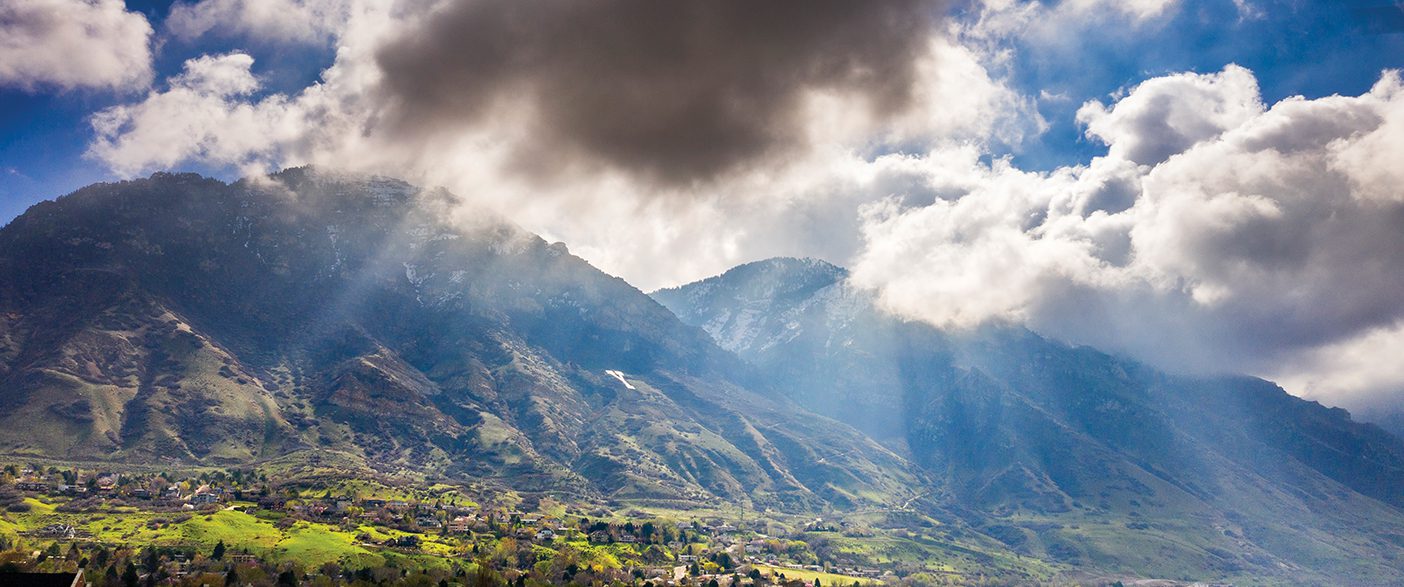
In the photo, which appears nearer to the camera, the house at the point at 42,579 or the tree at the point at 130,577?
the house at the point at 42,579

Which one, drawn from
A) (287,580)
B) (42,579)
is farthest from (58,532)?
(42,579)

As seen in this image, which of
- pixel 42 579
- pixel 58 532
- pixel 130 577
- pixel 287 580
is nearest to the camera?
pixel 42 579

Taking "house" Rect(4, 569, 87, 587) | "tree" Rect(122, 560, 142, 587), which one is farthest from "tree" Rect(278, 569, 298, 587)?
"house" Rect(4, 569, 87, 587)

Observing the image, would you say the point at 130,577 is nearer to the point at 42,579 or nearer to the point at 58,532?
the point at 42,579

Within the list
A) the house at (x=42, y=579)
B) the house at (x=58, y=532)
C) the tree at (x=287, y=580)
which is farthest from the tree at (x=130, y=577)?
the house at (x=58, y=532)

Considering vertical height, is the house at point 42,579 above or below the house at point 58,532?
above

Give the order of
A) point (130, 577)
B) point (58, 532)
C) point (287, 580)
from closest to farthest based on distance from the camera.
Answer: point (130, 577) → point (287, 580) → point (58, 532)

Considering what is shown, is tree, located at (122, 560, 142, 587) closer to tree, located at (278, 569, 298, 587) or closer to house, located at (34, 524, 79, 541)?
tree, located at (278, 569, 298, 587)

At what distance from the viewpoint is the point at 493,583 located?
154250 mm

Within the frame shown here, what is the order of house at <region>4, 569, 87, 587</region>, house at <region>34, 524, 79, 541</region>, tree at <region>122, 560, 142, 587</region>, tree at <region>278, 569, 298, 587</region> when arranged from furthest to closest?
1. house at <region>34, 524, 79, 541</region>
2. tree at <region>278, 569, 298, 587</region>
3. tree at <region>122, 560, 142, 587</region>
4. house at <region>4, 569, 87, 587</region>

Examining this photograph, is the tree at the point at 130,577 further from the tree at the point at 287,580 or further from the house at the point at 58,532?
the house at the point at 58,532

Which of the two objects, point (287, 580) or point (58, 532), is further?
point (58, 532)

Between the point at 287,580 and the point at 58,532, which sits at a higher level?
the point at 287,580

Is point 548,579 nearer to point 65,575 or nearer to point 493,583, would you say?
point 493,583
